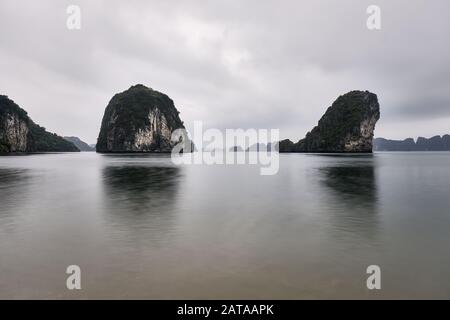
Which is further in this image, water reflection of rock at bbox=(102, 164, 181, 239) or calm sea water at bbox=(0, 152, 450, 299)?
water reflection of rock at bbox=(102, 164, 181, 239)

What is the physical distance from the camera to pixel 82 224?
1523 centimetres

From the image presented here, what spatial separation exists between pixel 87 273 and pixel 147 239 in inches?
147

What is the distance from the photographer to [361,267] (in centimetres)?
935

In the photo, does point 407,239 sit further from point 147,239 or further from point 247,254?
point 147,239

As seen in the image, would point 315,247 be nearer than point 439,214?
Yes

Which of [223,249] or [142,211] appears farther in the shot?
[142,211]

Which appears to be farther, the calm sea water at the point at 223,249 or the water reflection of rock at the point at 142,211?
the water reflection of rock at the point at 142,211

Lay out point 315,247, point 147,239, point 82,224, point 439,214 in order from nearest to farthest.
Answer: point 315,247, point 147,239, point 82,224, point 439,214
